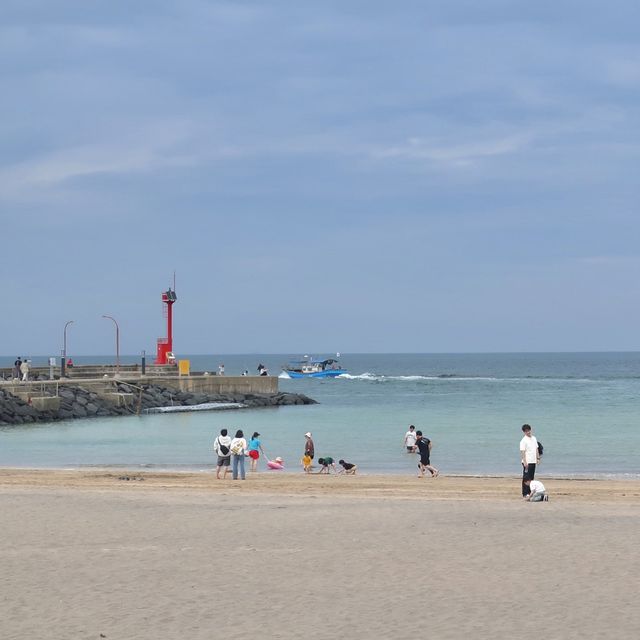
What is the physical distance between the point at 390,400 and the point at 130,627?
63.7 metres

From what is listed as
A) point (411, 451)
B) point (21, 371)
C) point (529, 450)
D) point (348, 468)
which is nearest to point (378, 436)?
point (411, 451)

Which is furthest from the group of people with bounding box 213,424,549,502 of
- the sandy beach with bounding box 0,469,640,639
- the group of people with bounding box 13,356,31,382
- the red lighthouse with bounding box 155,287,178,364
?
the red lighthouse with bounding box 155,287,178,364

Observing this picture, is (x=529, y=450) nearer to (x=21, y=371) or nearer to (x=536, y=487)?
(x=536, y=487)

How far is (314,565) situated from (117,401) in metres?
46.1

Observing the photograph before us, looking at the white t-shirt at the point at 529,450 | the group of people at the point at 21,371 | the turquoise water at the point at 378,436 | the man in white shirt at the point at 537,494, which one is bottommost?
the turquoise water at the point at 378,436

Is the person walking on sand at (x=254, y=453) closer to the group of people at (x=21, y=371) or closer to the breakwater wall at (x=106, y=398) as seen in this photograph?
the breakwater wall at (x=106, y=398)

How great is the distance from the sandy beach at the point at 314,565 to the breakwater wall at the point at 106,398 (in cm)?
3097

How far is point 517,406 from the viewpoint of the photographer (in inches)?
2495

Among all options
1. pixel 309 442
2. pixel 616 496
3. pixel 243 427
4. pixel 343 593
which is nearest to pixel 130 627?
pixel 343 593

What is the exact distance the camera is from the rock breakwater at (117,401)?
49.0m

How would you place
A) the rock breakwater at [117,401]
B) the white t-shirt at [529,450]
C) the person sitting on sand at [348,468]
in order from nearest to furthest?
the white t-shirt at [529,450]
the person sitting on sand at [348,468]
the rock breakwater at [117,401]

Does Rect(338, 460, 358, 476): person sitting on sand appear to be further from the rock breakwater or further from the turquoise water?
the rock breakwater

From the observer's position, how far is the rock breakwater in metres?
49.0

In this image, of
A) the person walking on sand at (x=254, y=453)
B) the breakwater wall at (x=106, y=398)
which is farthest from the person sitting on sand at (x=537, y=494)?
the breakwater wall at (x=106, y=398)
